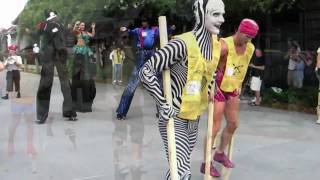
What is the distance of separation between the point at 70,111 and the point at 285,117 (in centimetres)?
385

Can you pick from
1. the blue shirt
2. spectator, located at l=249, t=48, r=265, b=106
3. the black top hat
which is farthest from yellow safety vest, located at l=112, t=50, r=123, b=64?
spectator, located at l=249, t=48, r=265, b=106

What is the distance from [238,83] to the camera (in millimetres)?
5367

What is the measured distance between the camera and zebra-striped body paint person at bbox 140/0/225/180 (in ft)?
12.1

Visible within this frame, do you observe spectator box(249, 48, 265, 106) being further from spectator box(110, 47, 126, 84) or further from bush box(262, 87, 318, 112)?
spectator box(110, 47, 126, 84)

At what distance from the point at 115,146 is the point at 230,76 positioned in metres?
2.02

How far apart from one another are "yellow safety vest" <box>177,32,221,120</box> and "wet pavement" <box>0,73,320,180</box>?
5.21 ft

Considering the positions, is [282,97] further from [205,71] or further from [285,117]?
[205,71]

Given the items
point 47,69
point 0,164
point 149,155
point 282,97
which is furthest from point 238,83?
point 282,97

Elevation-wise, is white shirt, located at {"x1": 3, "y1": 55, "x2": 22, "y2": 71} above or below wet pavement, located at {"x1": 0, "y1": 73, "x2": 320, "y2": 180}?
above

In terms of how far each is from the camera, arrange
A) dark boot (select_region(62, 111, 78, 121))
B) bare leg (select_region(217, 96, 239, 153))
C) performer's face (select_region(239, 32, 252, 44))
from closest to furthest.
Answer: performer's face (select_region(239, 32, 252, 44)) → bare leg (select_region(217, 96, 239, 153)) → dark boot (select_region(62, 111, 78, 121))

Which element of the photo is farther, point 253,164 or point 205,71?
point 253,164

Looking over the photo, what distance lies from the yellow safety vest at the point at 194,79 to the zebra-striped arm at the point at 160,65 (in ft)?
0.24

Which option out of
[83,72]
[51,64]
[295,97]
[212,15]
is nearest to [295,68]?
[295,97]

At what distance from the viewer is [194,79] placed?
151 inches
